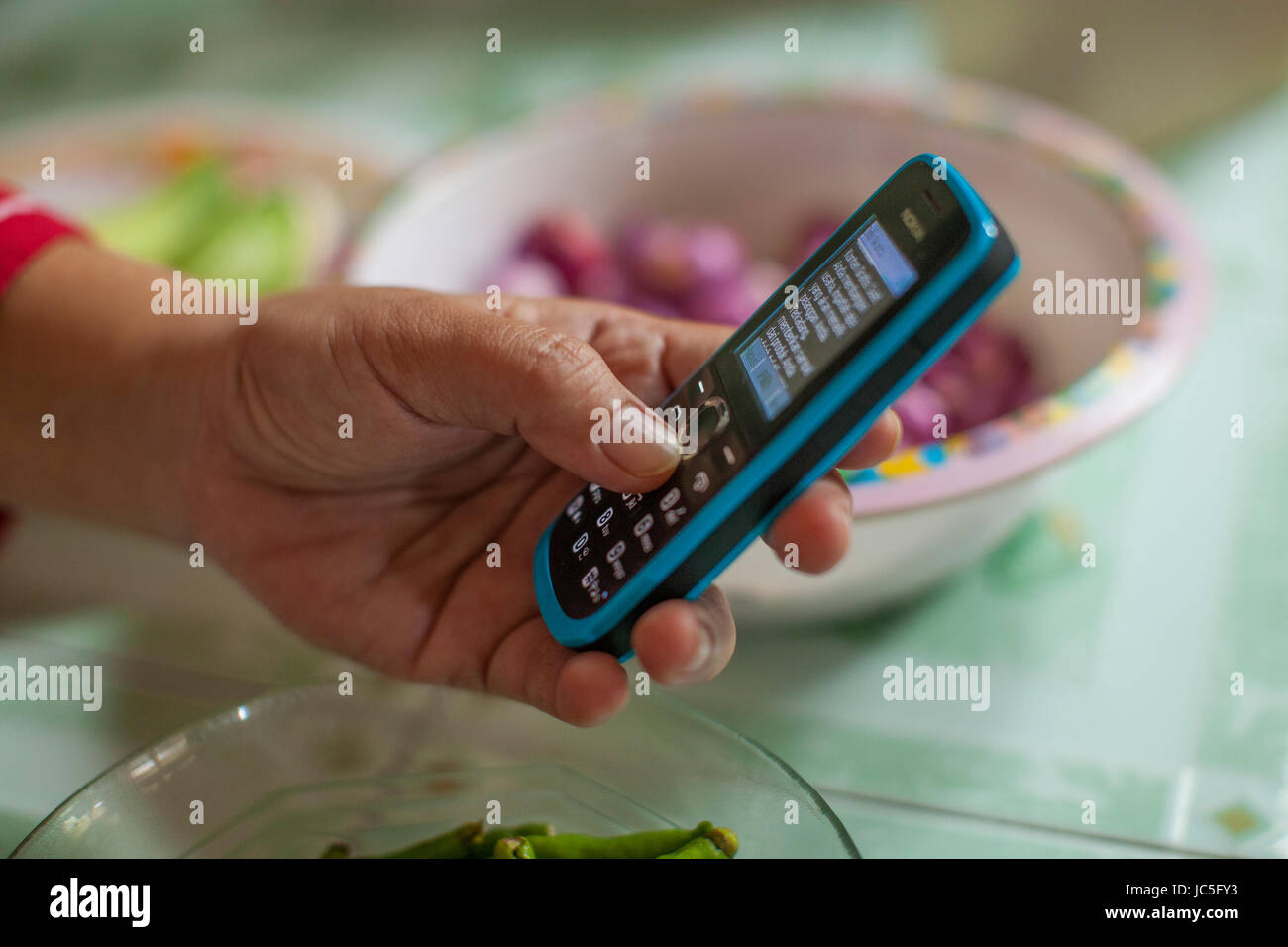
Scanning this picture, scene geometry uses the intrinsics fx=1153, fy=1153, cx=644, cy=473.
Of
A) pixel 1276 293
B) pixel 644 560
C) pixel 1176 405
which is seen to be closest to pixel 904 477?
pixel 644 560

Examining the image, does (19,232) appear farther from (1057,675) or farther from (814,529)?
(1057,675)

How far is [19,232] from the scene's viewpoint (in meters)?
0.56

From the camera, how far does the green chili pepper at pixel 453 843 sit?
1.32 feet

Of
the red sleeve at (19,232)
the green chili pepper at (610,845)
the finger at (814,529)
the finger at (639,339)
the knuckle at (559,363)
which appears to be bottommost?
the green chili pepper at (610,845)

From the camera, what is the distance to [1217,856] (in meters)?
0.44

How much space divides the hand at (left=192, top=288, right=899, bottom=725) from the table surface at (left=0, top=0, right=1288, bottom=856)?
73 millimetres

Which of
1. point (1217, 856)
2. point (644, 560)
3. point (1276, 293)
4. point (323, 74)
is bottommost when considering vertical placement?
point (1217, 856)

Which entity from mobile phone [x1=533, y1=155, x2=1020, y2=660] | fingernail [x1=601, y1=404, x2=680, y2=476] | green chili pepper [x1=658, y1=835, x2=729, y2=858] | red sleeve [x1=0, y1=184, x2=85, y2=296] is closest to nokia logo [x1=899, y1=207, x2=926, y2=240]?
mobile phone [x1=533, y1=155, x2=1020, y2=660]

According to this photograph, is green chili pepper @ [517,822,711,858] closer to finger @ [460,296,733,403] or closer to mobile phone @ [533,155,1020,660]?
mobile phone @ [533,155,1020,660]

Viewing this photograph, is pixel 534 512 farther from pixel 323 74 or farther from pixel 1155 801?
pixel 323 74

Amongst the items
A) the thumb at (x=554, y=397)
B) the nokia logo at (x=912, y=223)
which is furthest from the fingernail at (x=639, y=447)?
the nokia logo at (x=912, y=223)

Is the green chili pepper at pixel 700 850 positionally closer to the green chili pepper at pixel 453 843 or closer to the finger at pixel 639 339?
the green chili pepper at pixel 453 843

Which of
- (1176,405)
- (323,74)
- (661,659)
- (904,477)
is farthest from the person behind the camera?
(323,74)
